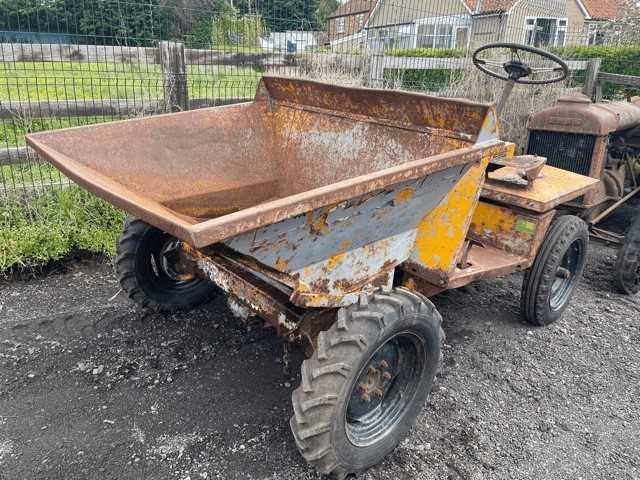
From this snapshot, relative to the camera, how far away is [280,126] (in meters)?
3.38

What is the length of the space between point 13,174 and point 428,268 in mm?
3646

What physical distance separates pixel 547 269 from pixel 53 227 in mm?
3601

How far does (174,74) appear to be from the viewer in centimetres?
484

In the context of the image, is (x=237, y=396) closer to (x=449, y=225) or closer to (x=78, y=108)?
(x=449, y=225)

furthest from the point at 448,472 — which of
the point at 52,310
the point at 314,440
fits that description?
the point at 52,310

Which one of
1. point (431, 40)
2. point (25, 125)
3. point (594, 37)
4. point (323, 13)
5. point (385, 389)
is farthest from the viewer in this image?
point (323, 13)

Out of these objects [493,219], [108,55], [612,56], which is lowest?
[493,219]

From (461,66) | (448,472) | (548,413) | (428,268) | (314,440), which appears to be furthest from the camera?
(461,66)

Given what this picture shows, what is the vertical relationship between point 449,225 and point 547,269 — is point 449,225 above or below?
above

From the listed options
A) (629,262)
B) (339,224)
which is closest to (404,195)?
(339,224)

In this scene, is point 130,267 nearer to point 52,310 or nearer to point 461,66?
point 52,310

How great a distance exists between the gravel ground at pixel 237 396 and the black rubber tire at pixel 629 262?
336mm

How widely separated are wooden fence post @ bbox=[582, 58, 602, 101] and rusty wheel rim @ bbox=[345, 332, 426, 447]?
21.5 feet

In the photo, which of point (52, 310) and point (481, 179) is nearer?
point (481, 179)
